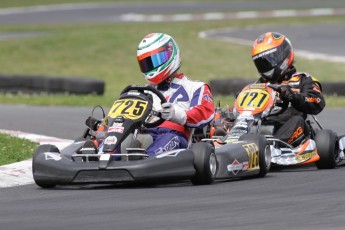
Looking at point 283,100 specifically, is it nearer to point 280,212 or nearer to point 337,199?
point 337,199

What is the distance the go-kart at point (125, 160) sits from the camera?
7918 millimetres

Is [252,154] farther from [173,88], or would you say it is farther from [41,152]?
Result: [41,152]

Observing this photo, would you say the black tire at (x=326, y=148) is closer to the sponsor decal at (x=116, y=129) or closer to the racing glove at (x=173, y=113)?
the racing glove at (x=173, y=113)

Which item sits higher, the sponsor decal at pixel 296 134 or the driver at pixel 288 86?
the driver at pixel 288 86

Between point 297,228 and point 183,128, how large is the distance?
286cm

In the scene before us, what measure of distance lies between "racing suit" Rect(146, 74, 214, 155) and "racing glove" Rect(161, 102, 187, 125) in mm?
92

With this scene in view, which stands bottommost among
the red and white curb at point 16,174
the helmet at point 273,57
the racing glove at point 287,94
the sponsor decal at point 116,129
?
the red and white curb at point 16,174

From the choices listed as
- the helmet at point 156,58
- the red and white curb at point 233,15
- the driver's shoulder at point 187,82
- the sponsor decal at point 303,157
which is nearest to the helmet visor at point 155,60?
the helmet at point 156,58

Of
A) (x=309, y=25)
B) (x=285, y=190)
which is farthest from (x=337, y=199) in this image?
(x=309, y=25)

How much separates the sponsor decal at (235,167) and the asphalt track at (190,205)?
9cm

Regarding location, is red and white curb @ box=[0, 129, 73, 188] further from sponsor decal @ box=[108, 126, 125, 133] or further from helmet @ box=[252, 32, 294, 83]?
helmet @ box=[252, 32, 294, 83]

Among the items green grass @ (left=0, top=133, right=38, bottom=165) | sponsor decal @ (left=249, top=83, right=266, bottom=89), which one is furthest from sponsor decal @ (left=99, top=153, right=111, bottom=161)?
sponsor decal @ (left=249, top=83, right=266, bottom=89)

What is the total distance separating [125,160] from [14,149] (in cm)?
242

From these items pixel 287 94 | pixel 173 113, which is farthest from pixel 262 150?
pixel 287 94
